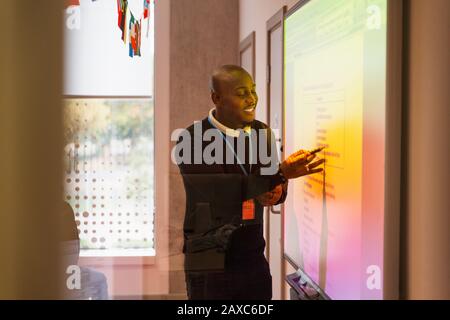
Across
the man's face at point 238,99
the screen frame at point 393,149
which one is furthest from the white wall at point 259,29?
the screen frame at point 393,149

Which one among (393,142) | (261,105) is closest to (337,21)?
(261,105)

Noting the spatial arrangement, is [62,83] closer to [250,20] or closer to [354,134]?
[354,134]

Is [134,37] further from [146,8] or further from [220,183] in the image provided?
[220,183]

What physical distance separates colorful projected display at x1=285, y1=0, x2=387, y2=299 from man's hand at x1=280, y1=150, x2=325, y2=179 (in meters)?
0.02

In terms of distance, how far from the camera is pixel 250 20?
164 cm

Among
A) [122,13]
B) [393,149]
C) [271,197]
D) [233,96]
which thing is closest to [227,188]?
[271,197]

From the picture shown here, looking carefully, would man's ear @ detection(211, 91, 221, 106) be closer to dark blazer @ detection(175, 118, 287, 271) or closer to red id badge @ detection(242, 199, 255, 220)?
dark blazer @ detection(175, 118, 287, 271)

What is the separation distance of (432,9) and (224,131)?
0.64 metres

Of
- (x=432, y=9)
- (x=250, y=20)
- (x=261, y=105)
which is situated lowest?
(x=261, y=105)

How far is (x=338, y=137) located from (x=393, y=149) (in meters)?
0.28

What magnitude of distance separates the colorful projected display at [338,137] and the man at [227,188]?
6.1 inches

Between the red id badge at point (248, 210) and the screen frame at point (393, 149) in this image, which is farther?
the red id badge at point (248, 210)

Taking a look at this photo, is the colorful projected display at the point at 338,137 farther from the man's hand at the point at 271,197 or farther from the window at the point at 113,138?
the window at the point at 113,138

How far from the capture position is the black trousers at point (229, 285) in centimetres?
140
